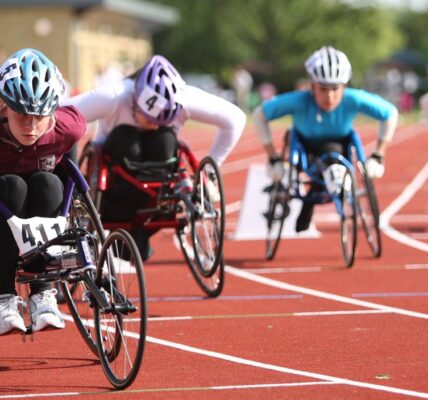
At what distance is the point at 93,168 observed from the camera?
436 inches

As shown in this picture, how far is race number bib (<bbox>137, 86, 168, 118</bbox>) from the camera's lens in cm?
1054

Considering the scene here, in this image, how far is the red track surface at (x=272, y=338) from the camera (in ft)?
24.0

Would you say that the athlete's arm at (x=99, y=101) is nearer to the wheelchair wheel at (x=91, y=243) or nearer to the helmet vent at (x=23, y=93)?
the wheelchair wheel at (x=91, y=243)

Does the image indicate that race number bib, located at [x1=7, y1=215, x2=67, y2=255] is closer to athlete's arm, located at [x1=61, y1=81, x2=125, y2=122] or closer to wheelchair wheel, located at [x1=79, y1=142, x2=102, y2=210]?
athlete's arm, located at [x1=61, y1=81, x2=125, y2=122]

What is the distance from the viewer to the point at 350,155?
42.4 feet

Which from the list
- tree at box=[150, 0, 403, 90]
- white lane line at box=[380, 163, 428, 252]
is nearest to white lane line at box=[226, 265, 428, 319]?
white lane line at box=[380, 163, 428, 252]

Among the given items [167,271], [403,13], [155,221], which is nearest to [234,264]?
[167,271]

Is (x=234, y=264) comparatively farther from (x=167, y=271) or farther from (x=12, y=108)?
(x=12, y=108)

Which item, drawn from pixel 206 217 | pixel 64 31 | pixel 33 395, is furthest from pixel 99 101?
pixel 64 31

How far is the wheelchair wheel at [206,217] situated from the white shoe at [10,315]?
2945 millimetres

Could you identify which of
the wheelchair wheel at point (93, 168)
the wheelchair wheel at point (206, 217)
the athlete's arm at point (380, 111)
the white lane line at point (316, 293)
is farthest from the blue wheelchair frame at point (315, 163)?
the wheelchair wheel at point (93, 168)

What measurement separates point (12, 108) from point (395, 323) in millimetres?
2962

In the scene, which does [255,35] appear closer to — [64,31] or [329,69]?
[64,31]

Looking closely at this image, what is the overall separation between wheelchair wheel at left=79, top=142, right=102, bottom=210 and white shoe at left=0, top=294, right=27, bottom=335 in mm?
3077
